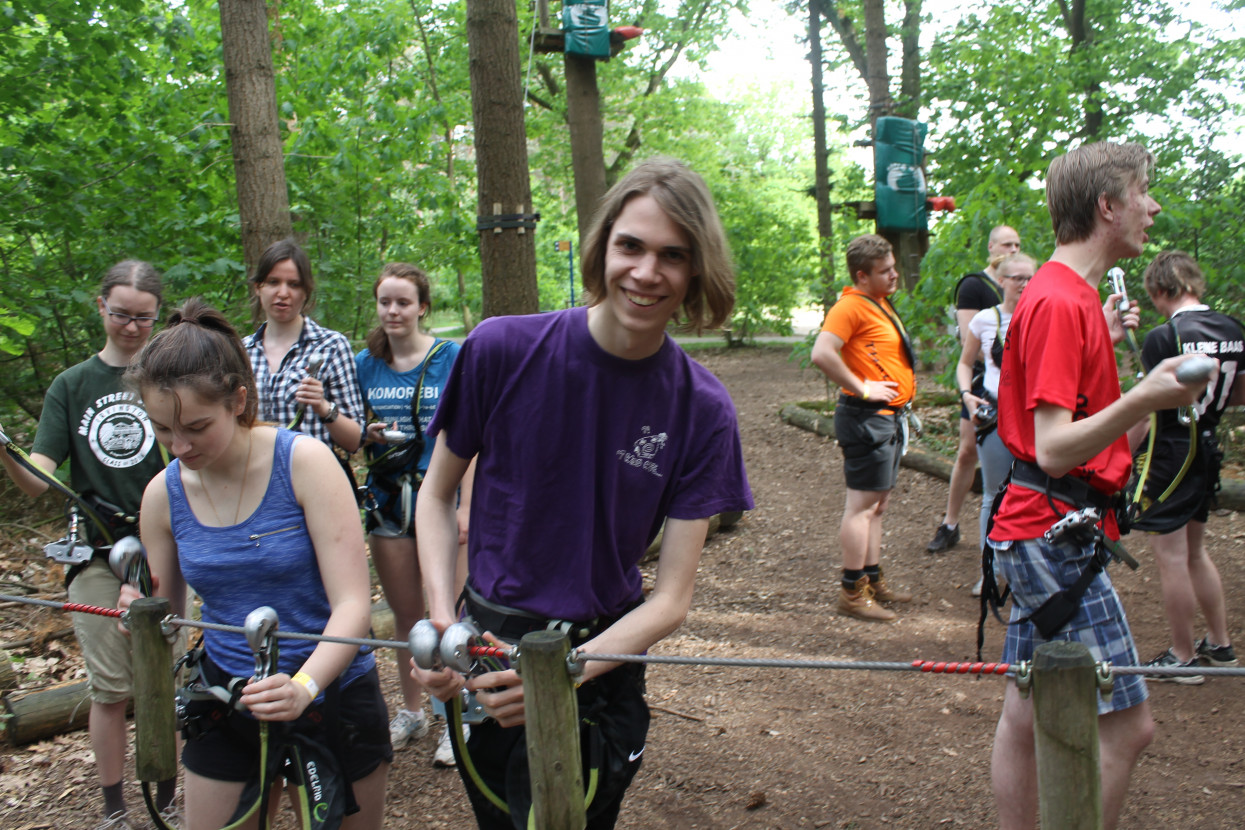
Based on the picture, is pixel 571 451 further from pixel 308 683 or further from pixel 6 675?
pixel 6 675

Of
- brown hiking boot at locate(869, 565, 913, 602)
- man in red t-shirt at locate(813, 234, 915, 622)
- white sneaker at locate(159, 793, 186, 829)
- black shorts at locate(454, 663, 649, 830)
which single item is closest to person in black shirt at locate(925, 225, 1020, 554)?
man in red t-shirt at locate(813, 234, 915, 622)

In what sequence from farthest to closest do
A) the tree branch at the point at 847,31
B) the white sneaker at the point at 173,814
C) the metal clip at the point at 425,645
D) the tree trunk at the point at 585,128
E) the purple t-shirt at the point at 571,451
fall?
1. the tree branch at the point at 847,31
2. the tree trunk at the point at 585,128
3. the white sneaker at the point at 173,814
4. the purple t-shirt at the point at 571,451
5. the metal clip at the point at 425,645

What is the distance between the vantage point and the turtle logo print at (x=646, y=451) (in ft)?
6.44

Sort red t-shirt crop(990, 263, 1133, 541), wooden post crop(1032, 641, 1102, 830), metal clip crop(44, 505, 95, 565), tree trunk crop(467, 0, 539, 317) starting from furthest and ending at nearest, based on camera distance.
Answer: tree trunk crop(467, 0, 539, 317), metal clip crop(44, 505, 95, 565), red t-shirt crop(990, 263, 1133, 541), wooden post crop(1032, 641, 1102, 830)

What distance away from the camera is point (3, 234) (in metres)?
5.89

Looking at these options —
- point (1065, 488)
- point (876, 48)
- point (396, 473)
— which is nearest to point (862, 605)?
point (396, 473)

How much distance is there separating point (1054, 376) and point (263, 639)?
1.93m

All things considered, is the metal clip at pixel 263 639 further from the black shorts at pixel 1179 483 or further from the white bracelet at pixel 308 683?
the black shorts at pixel 1179 483

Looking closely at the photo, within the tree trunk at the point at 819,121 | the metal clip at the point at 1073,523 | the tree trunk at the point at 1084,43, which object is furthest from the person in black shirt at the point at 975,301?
the tree trunk at the point at 819,121

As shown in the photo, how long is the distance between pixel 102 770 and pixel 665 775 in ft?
6.71

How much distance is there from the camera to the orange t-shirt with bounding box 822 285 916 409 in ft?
16.9

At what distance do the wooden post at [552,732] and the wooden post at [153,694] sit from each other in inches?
39.0

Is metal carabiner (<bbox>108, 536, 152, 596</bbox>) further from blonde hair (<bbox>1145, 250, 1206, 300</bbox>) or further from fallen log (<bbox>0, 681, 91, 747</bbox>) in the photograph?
blonde hair (<bbox>1145, 250, 1206, 300</bbox>)

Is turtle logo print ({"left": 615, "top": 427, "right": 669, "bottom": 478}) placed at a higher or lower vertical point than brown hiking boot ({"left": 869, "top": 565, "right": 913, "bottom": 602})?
higher
